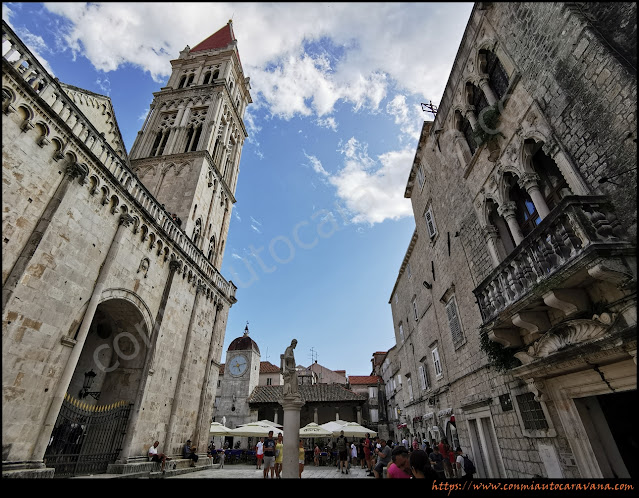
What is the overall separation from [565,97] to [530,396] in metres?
6.70

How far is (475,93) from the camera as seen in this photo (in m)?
10.6

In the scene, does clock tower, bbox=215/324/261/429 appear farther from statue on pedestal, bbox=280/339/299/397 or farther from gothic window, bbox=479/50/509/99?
gothic window, bbox=479/50/509/99

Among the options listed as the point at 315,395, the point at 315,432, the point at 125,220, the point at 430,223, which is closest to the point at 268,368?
the point at 315,395

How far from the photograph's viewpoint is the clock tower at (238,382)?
35688 millimetres

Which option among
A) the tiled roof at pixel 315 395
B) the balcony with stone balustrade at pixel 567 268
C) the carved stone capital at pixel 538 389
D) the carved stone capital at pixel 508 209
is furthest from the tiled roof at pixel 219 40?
the tiled roof at pixel 315 395

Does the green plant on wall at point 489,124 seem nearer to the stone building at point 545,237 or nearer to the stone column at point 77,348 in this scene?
the stone building at point 545,237

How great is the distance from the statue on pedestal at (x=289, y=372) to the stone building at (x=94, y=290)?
5.82m

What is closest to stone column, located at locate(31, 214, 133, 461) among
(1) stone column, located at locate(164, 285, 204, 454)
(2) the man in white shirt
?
(2) the man in white shirt

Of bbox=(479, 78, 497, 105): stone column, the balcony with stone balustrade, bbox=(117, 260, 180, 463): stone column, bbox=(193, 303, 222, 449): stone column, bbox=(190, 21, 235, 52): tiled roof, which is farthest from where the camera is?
bbox=(190, 21, 235, 52): tiled roof

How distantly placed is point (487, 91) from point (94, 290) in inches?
530

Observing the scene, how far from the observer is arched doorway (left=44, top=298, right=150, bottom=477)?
9945mm

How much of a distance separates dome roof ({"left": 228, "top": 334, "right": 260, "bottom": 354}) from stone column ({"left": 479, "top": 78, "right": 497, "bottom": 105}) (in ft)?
127

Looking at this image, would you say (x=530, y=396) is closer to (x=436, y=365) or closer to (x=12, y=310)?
(x=436, y=365)

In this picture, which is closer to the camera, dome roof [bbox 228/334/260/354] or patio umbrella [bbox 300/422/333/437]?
patio umbrella [bbox 300/422/333/437]
